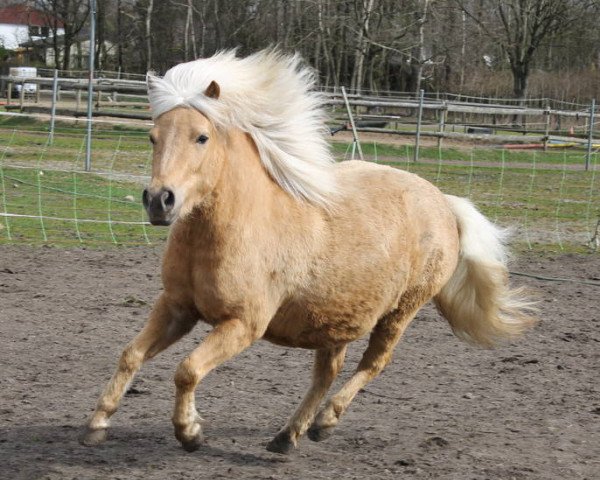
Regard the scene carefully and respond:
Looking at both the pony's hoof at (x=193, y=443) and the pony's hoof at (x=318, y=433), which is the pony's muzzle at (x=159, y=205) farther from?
the pony's hoof at (x=318, y=433)

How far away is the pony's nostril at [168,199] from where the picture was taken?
12.4ft

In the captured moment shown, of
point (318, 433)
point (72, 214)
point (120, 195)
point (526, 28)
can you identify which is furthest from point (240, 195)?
point (526, 28)

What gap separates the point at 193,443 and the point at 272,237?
984mm

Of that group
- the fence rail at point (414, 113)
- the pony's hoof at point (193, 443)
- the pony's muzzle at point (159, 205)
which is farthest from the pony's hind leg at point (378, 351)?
the fence rail at point (414, 113)

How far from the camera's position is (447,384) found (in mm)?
6098

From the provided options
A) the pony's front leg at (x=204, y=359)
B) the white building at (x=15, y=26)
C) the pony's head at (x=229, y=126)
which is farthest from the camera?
the white building at (x=15, y=26)

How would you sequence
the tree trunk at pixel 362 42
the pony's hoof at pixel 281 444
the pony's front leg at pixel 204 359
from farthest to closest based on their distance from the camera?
the tree trunk at pixel 362 42 < the pony's hoof at pixel 281 444 < the pony's front leg at pixel 204 359

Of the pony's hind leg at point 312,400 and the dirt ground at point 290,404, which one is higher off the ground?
the pony's hind leg at point 312,400

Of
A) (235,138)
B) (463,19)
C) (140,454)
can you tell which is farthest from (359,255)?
(463,19)

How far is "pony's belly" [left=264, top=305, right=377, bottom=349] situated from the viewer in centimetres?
453

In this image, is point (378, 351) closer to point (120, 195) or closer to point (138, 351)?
point (138, 351)

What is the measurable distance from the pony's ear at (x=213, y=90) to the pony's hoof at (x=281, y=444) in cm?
170

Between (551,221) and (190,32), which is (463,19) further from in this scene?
(551,221)

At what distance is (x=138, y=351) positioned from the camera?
433 centimetres
